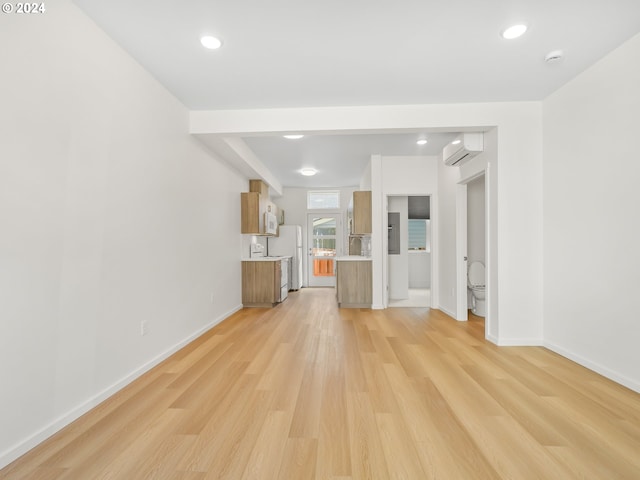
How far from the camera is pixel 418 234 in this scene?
862cm

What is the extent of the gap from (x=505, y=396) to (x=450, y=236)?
112 inches

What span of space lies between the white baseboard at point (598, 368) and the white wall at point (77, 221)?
3802 millimetres

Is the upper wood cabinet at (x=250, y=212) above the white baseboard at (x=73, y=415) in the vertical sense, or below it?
above

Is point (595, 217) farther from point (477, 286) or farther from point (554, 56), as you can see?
point (477, 286)

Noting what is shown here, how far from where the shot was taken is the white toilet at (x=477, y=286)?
4.72 meters

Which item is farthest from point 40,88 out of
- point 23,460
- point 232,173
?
point 232,173

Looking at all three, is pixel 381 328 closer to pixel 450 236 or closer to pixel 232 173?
pixel 450 236

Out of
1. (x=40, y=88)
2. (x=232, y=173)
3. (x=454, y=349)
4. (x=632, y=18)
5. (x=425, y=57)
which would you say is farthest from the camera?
(x=232, y=173)

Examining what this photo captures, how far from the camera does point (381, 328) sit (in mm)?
3994

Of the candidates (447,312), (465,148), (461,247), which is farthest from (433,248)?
(465,148)

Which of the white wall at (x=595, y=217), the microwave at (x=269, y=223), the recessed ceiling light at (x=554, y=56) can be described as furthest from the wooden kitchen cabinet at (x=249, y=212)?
the recessed ceiling light at (x=554, y=56)

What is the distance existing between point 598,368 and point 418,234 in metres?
6.25

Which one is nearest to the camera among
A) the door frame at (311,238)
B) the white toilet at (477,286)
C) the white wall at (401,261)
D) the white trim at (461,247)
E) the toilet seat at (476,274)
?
the white trim at (461,247)

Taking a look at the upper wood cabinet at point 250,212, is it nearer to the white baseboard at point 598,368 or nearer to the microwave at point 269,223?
the microwave at point 269,223
